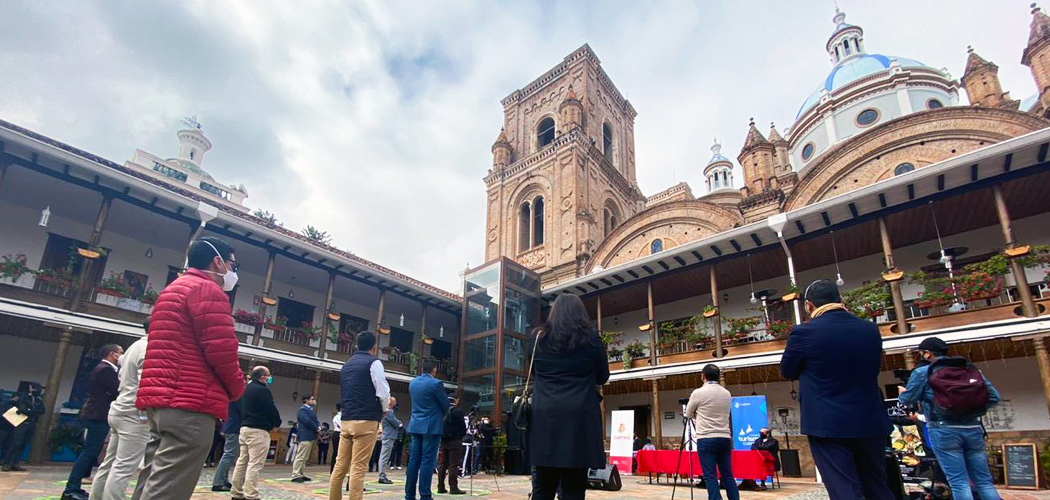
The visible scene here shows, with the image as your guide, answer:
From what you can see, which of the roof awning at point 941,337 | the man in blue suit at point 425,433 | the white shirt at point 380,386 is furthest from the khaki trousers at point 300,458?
the roof awning at point 941,337

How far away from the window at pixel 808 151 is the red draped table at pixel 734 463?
2323 cm

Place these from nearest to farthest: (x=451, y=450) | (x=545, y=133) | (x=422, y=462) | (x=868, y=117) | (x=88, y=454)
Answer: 1. (x=88, y=454)
2. (x=422, y=462)
3. (x=451, y=450)
4. (x=868, y=117)
5. (x=545, y=133)

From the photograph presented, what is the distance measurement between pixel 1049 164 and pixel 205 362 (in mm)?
13932

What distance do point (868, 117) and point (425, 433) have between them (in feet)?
93.4

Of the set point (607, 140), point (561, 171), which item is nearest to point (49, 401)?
point (561, 171)

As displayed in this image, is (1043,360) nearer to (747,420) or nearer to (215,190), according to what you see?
(747,420)

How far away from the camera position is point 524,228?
28188 mm

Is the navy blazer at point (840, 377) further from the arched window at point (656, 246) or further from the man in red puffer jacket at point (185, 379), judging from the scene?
the arched window at point (656, 246)

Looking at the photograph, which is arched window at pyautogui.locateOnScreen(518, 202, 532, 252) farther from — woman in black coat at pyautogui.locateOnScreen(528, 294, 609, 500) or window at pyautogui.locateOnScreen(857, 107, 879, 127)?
woman in black coat at pyautogui.locateOnScreen(528, 294, 609, 500)

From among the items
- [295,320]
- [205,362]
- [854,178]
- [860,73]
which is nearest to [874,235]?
[854,178]

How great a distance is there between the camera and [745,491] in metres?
8.59

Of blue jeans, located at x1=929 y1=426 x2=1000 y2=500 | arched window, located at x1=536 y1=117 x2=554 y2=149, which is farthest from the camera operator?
arched window, located at x1=536 y1=117 x2=554 y2=149

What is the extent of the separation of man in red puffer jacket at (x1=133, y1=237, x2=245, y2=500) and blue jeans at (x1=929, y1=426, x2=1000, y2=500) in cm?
518

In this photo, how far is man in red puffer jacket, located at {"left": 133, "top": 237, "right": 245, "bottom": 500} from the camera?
242cm
